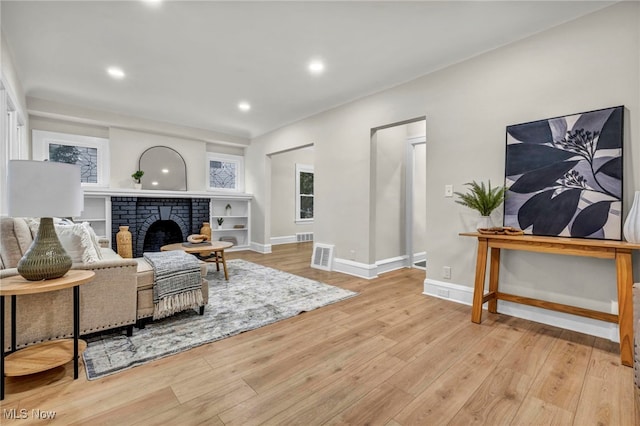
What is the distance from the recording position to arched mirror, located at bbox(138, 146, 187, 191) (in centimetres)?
536

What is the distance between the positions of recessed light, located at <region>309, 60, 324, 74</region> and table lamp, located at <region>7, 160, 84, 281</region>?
242cm

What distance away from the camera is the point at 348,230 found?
4.24m

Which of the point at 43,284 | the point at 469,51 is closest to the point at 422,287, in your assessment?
the point at 469,51

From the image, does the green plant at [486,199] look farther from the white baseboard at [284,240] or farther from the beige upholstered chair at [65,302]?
the white baseboard at [284,240]

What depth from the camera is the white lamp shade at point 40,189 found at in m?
1.53

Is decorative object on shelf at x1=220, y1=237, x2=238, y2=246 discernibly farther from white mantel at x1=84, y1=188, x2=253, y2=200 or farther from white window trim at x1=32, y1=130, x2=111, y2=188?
white window trim at x1=32, y1=130, x2=111, y2=188

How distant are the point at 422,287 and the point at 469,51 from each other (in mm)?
2633

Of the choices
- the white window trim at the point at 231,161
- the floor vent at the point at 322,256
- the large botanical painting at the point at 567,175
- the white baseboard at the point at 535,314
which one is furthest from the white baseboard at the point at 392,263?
the white window trim at the point at 231,161

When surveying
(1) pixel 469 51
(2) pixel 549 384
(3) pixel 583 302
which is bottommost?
(2) pixel 549 384

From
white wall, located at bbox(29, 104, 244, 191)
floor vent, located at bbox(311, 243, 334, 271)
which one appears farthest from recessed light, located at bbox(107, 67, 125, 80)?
floor vent, located at bbox(311, 243, 334, 271)

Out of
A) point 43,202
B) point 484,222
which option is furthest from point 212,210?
point 484,222

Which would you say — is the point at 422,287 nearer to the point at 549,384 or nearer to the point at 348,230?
the point at 348,230

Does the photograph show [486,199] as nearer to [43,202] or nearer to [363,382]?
[363,382]

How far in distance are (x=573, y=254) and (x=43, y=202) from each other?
345 cm
